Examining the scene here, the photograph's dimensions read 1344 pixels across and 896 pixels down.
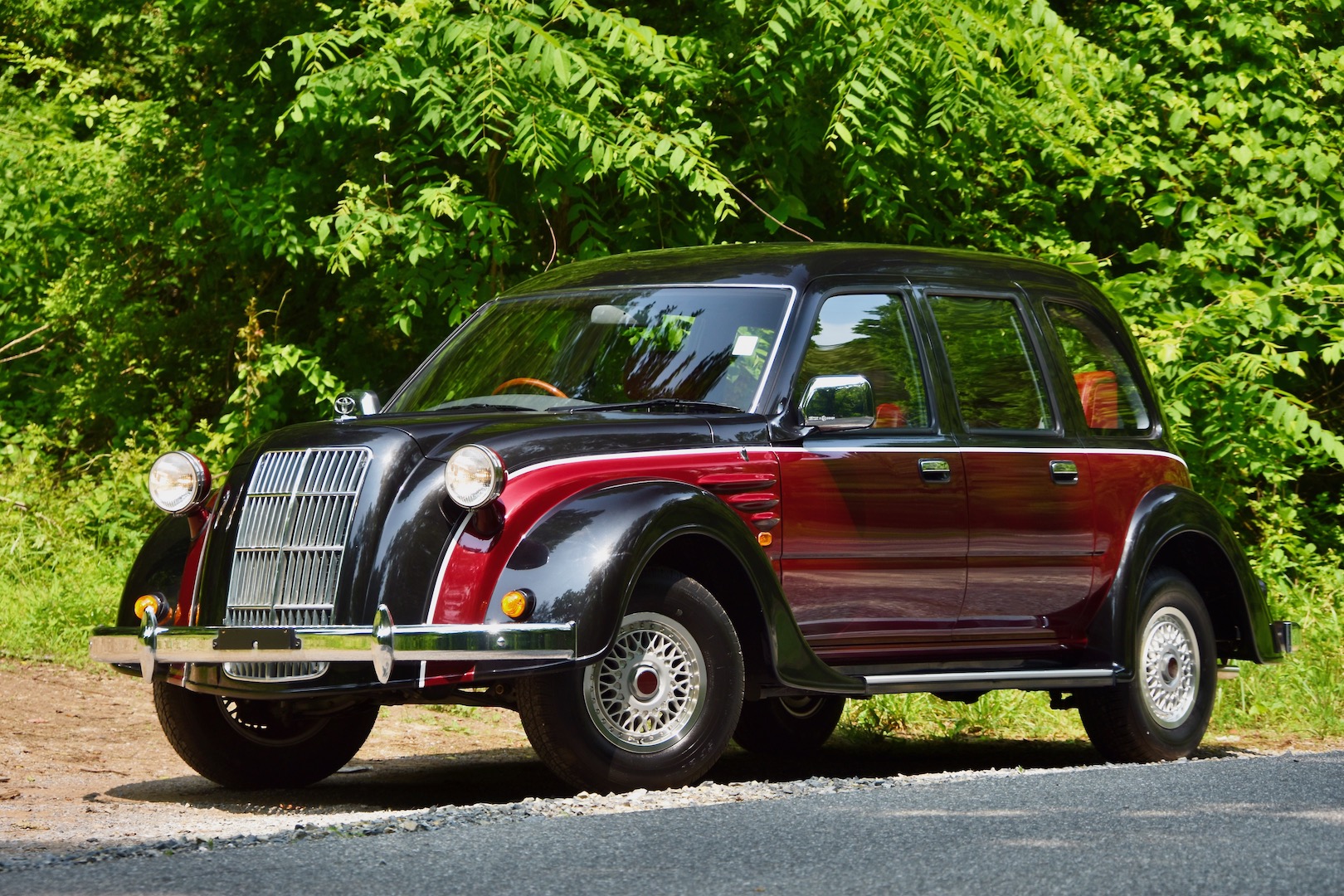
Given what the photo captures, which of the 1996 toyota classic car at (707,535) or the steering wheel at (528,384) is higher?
the steering wheel at (528,384)

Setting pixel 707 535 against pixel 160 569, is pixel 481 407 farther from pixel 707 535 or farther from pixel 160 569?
pixel 160 569

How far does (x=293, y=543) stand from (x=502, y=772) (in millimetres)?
2121

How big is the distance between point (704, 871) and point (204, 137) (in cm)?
946

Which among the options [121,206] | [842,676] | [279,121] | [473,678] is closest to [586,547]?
[473,678]

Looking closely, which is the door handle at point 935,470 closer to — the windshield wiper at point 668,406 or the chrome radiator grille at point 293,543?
the windshield wiper at point 668,406

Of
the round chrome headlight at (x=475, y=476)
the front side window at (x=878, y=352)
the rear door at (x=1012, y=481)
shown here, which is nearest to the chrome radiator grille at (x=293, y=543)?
the round chrome headlight at (x=475, y=476)

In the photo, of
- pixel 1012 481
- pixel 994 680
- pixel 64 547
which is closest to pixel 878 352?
pixel 1012 481

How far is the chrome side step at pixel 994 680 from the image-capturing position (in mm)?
7160

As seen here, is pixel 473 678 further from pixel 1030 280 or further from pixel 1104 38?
pixel 1104 38

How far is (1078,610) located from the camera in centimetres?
821

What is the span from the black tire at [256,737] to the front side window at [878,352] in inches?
87.8

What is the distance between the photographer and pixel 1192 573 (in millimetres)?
9023

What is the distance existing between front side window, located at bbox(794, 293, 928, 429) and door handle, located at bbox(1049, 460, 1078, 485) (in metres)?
0.75

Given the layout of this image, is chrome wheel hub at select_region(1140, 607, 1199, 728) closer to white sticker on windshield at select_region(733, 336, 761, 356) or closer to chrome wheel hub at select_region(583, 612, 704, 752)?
white sticker on windshield at select_region(733, 336, 761, 356)
